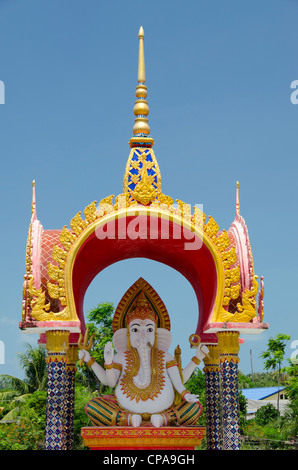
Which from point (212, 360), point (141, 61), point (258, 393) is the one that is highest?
point (141, 61)

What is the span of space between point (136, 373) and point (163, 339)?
2.88 ft

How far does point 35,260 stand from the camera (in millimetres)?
12336

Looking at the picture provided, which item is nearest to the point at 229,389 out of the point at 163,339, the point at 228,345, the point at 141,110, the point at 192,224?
the point at 228,345

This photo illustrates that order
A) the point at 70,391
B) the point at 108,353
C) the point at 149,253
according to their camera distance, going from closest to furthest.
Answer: the point at 108,353
the point at 70,391
the point at 149,253

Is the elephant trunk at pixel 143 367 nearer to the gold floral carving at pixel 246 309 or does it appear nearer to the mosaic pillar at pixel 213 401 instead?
the mosaic pillar at pixel 213 401

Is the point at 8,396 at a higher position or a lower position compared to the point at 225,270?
lower

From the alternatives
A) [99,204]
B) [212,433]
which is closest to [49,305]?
[99,204]

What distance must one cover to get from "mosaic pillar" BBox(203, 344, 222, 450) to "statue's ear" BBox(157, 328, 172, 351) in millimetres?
810

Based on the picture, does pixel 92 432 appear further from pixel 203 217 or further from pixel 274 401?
pixel 274 401

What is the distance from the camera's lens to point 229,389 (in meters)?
12.2

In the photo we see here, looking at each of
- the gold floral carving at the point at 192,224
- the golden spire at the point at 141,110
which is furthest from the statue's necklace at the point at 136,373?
the golden spire at the point at 141,110

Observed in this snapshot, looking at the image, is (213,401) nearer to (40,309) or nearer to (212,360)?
(212,360)

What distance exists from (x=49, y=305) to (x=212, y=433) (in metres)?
4.29

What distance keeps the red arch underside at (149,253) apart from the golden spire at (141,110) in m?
1.97
